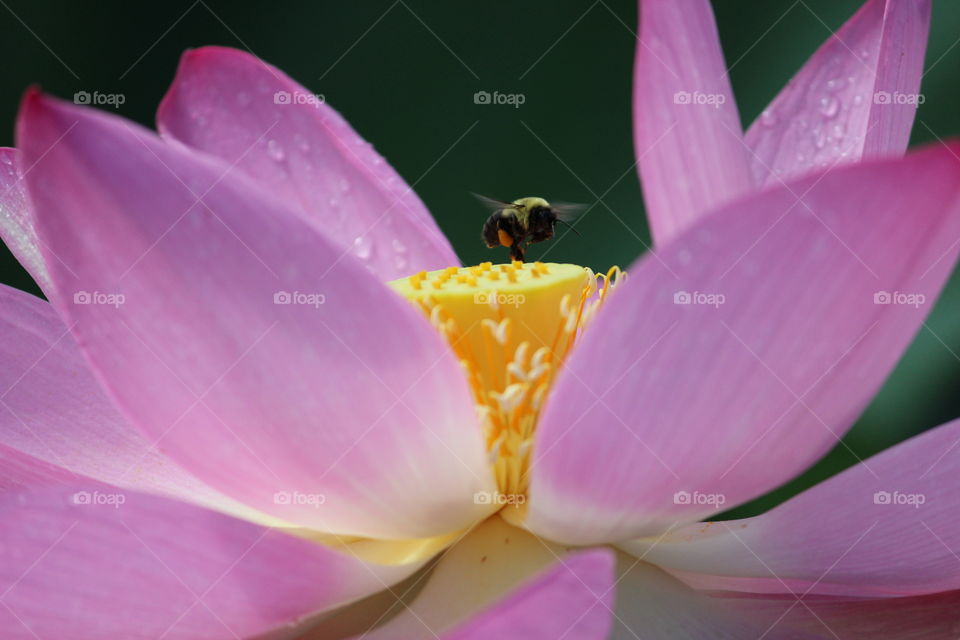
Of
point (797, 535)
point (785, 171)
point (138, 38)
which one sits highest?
point (138, 38)

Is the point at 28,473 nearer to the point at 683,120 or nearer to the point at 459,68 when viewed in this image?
the point at 683,120

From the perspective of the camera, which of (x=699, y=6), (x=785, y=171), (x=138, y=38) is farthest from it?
(x=138, y=38)

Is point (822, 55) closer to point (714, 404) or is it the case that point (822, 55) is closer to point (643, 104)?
point (643, 104)

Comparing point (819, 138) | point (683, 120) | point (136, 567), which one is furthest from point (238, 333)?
point (819, 138)

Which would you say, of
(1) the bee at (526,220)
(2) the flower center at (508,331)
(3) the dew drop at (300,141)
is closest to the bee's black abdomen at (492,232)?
(1) the bee at (526,220)

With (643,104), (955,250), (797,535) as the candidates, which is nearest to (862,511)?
(797,535)

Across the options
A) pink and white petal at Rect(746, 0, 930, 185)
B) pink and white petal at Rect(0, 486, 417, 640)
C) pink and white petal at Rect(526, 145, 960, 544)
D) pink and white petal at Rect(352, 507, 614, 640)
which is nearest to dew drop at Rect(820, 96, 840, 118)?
pink and white petal at Rect(746, 0, 930, 185)

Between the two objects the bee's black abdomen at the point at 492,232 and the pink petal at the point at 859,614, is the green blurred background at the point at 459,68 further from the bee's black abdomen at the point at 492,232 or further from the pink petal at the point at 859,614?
the pink petal at the point at 859,614
